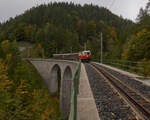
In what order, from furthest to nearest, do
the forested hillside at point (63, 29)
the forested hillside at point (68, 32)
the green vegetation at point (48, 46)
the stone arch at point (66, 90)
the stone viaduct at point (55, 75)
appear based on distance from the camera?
the forested hillside at point (63, 29) → the forested hillside at point (68, 32) → the stone viaduct at point (55, 75) → the stone arch at point (66, 90) → the green vegetation at point (48, 46)

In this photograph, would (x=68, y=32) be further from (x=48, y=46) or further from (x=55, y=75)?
(x=55, y=75)

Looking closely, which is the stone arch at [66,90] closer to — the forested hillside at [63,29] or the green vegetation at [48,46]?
the green vegetation at [48,46]

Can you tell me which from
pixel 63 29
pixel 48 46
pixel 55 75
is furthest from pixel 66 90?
pixel 63 29

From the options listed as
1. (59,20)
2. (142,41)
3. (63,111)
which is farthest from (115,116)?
(59,20)

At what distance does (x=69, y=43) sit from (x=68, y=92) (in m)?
48.6

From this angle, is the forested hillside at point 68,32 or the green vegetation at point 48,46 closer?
Result: the green vegetation at point 48,46

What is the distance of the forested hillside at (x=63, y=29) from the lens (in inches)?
3054

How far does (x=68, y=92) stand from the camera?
32.6 metres

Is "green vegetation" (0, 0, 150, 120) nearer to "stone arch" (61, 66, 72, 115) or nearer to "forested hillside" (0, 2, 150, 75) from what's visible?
"forested hillside" (0, 2, 150, 75)

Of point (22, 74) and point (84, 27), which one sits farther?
point (84, 27)

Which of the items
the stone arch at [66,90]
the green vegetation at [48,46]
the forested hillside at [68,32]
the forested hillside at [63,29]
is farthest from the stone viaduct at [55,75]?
the forested hillside at [63,29]

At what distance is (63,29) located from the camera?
298ft

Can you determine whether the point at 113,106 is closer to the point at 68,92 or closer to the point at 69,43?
the point at 68,92

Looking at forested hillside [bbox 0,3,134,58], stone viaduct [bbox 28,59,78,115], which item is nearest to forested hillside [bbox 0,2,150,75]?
forested hillside [bbox 0,3,134,58]
